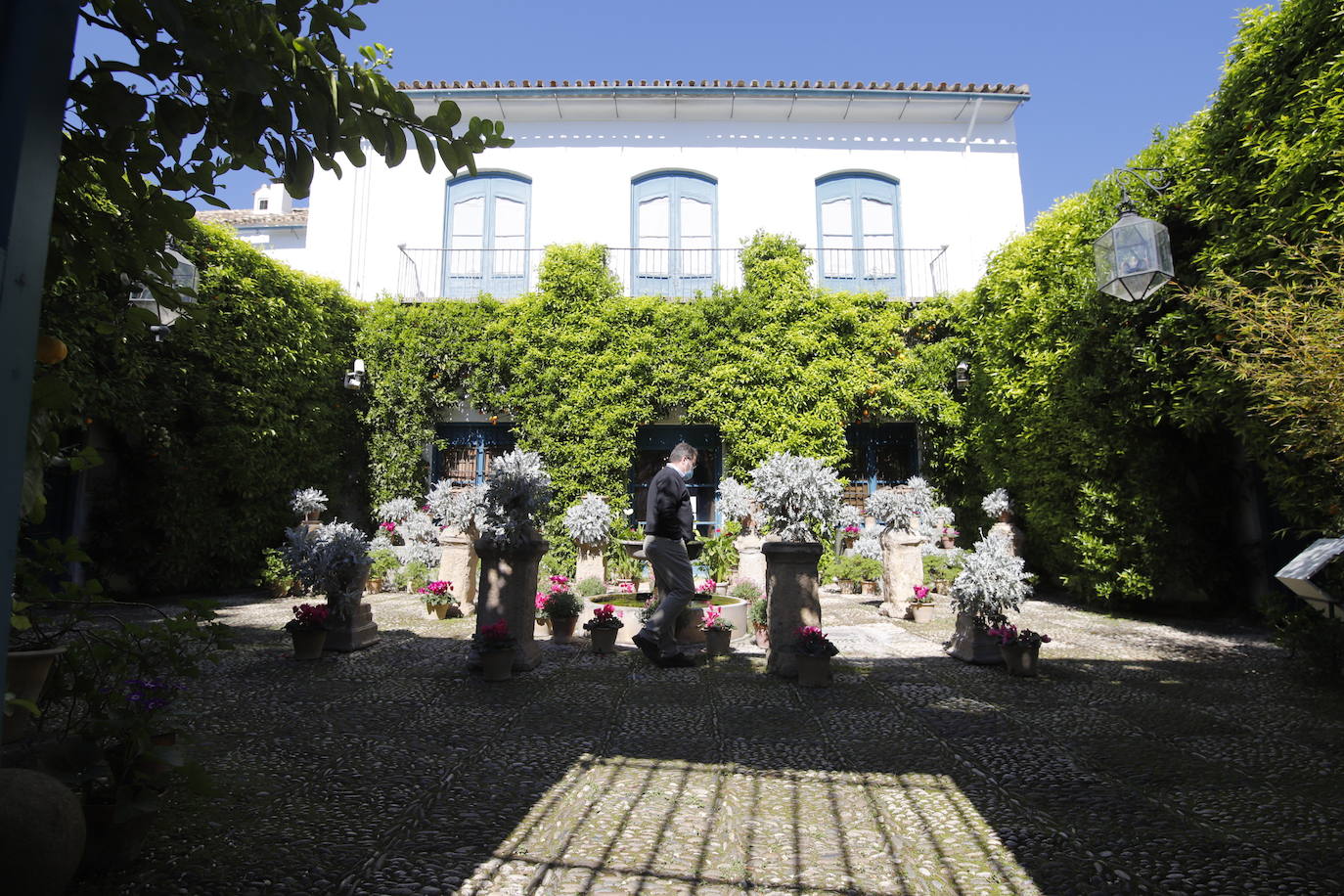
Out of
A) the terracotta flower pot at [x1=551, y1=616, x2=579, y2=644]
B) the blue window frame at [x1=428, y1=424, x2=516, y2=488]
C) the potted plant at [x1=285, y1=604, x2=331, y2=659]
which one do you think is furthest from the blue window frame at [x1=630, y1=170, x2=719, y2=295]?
the potted plant at [x1=285, y1=604, x2=331, y2=659]

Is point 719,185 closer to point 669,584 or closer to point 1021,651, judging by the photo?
point 669,584

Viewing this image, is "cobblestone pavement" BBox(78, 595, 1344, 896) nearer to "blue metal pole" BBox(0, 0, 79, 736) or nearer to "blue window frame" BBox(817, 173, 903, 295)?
"blue metal pole" BBox(0, 0, 79, 736)

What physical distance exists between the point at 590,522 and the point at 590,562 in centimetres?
69

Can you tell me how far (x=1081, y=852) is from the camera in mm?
2600

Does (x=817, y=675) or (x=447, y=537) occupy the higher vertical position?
(x=447, y=537)

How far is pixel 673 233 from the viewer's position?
13.4 metres

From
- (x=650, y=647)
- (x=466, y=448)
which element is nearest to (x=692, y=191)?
(x=466, y=448)

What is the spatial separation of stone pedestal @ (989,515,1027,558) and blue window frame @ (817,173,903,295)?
4.97 m

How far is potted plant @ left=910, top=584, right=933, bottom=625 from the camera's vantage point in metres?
8.14

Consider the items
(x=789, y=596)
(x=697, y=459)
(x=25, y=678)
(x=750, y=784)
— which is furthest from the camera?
(x=697, y=459)

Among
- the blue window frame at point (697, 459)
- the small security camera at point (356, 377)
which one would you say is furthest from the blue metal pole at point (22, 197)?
the blue window frame at point (697, 459)

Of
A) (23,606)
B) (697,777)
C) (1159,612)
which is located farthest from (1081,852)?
(1159,612)

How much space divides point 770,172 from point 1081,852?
13013 mm

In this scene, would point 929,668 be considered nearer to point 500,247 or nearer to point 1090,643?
point 1090,643
